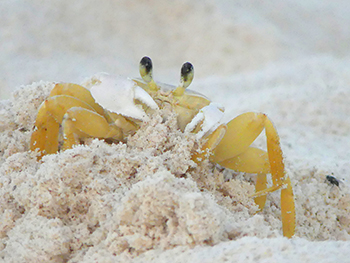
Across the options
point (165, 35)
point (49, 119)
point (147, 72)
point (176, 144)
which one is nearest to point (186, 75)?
point (147, 72)

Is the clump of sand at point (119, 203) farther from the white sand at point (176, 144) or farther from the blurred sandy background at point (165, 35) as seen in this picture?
the blurred sandy background at point (165, 35)

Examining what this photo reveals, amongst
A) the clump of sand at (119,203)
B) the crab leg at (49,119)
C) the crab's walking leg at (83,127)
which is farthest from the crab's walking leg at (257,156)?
the crab leg at (49,119)

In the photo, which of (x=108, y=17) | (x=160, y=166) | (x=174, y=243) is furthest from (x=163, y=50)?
(x=174, y=243)

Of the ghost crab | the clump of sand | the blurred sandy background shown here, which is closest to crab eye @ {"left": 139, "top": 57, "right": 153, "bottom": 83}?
the ghost crab

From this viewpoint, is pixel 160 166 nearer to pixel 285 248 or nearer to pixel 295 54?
pixel 285 248

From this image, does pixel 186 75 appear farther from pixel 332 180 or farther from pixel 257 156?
pixel 332 180

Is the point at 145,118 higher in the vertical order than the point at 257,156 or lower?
higher
